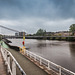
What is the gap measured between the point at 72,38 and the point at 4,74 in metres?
79.8

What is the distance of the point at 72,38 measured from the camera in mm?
74188

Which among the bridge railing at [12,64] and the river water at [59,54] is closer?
the bridge railing at [12,64]

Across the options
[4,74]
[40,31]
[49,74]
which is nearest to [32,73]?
[49,74]

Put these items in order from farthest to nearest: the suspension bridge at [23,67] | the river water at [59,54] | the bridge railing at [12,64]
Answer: the river water at [59,54]
the suspension bridge at [23,67]
the bridge railing at [12,64]

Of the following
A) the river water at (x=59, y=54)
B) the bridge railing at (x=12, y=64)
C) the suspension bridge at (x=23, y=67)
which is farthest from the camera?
the river water at (x=59, y=54)

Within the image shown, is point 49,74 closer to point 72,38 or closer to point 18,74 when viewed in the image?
point 18,74

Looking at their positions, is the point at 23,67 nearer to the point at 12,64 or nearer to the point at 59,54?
the point at 12,64

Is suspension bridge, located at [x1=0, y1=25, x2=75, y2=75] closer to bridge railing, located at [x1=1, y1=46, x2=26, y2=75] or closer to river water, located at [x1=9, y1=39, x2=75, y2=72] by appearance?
bridge railing, located at [x1=1, y1=46, x2=26, y2=75]

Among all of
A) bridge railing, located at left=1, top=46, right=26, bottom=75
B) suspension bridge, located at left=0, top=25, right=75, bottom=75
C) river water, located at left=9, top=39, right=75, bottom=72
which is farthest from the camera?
river water, located at left=9, top=39, right=75, bottom=72

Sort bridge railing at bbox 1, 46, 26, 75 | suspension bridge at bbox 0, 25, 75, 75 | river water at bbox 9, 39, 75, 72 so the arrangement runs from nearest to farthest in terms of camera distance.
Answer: bridge railing at bbox 1, 46, 26, 75 → suspension bridge at bbox 0, 25, 75, 75 → river water at bbox 9, 39, 75, 72

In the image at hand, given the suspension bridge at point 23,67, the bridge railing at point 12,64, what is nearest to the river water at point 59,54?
the suspension bridge at point 23,67

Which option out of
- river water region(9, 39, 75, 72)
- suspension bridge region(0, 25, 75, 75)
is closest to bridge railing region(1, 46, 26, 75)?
suspension bridge region(0, 25, 75, 75)

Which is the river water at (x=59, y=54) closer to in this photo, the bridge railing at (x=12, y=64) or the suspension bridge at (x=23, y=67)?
the suspension bridge at (x=23, y=67)

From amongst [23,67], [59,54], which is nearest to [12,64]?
[23,67]
